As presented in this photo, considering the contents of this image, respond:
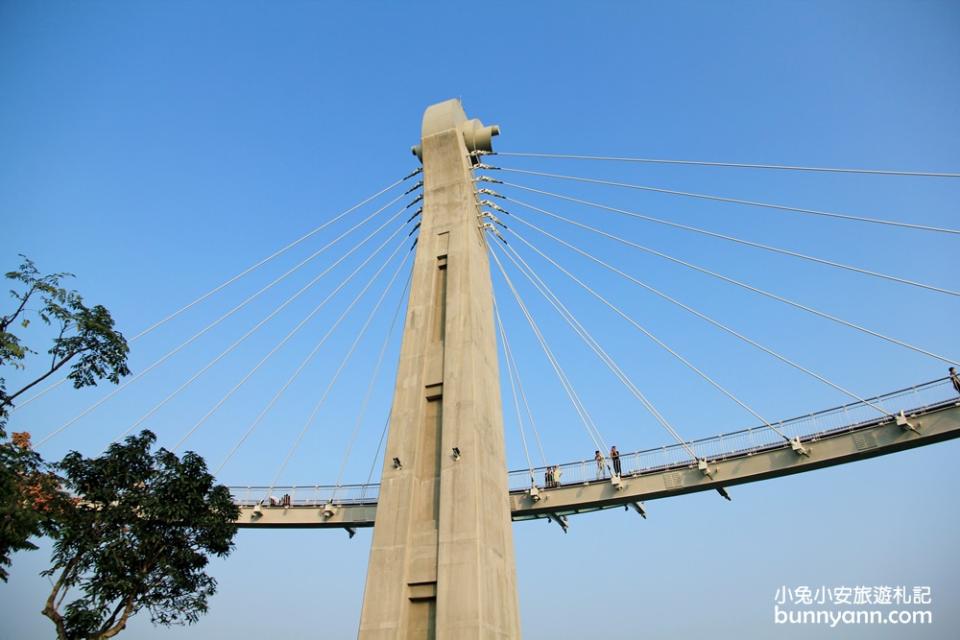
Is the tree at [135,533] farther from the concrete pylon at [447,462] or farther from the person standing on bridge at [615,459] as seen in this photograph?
the person standing on bridge at [615,459]

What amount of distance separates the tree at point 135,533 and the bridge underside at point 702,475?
6833 mm

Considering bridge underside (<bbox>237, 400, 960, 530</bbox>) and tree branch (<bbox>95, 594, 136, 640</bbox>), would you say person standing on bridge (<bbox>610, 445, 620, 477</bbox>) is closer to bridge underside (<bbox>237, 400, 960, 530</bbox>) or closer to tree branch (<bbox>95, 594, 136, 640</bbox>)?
bridge underside (<bbox>237, 400, 960, 530</bbox>)

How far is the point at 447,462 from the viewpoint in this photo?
61.2ft

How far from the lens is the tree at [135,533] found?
19344 millimetres

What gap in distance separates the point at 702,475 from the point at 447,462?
11.8m

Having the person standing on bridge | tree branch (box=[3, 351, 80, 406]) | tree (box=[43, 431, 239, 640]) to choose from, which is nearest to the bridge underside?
the person standing on bridge

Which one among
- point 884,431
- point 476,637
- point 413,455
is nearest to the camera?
point 476,637

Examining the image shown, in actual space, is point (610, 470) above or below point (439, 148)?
below

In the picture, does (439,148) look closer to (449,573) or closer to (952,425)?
(449,573)

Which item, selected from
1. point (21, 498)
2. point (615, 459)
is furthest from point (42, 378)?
point (615, 459)

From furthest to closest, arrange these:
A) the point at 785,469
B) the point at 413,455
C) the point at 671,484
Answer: the point at 671,484 < the point at 785,469 < the point at 413,455

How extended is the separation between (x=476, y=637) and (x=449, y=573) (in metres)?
1.80

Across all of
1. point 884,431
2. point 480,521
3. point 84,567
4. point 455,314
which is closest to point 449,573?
point 480,521

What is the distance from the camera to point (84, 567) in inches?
772
